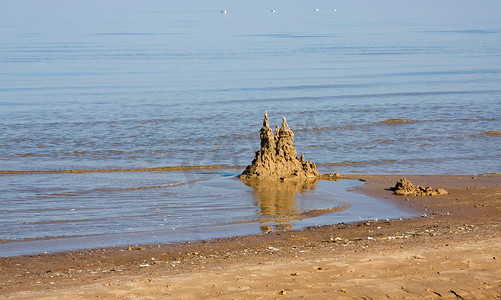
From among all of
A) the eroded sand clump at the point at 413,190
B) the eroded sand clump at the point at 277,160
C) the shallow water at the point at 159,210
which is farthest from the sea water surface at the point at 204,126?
the eroded sand clump at the point at 413,190

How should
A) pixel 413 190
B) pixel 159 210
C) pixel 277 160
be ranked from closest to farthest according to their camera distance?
pixel 159 210
pixel 413 190
pixel 277 160

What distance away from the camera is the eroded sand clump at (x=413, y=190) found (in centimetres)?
1245

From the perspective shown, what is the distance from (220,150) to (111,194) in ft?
19.0

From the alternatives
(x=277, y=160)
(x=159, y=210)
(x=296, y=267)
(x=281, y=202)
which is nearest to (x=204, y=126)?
(x=277, y=160)

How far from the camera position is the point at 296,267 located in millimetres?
7332

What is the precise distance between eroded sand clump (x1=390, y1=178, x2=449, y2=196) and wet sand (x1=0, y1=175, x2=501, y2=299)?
6.55 ft

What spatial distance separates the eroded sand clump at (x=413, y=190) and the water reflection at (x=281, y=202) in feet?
5.00

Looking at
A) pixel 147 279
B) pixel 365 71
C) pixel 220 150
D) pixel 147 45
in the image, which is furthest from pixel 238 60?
pixel 147 279

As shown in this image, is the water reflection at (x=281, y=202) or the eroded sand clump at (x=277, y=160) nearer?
the water reflection at (x=281, y=202)

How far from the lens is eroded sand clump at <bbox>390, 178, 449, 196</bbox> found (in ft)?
40.9

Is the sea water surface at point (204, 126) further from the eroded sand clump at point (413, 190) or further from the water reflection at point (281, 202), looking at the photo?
the eroded sand clump at point (413, 190)

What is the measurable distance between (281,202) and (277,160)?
1.95 metres

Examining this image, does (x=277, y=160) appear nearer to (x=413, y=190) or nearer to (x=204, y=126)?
(x=413, y=190)

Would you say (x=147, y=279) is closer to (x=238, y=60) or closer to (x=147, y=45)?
(x=238, y=60)
